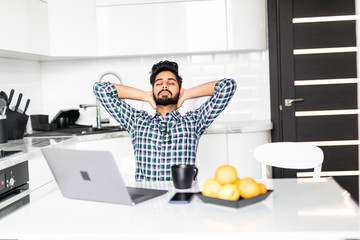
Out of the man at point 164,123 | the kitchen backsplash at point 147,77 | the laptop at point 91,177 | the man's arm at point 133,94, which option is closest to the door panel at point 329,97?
the kitchen backsplash at point 147,77

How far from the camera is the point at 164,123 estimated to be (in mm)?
2256

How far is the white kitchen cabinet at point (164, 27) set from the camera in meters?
3.65

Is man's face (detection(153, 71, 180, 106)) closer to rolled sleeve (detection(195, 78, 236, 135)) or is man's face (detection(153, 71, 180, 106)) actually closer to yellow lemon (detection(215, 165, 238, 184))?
rolled sleeve (detection(195, 78, 236, 135))

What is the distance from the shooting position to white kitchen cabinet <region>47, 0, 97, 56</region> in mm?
3502

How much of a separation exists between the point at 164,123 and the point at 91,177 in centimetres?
83

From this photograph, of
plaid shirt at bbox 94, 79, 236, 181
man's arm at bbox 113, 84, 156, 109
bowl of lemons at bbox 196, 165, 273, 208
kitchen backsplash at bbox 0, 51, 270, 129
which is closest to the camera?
bowl of lemons at bbox 196, 165, 273, 208

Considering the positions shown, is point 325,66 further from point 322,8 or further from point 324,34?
point 322,8

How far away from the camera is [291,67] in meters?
3.87

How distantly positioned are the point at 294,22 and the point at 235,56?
0.54 meters

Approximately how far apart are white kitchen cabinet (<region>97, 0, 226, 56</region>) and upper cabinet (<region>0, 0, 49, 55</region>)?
49 centimetres

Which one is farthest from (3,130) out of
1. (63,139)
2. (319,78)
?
(319,78)

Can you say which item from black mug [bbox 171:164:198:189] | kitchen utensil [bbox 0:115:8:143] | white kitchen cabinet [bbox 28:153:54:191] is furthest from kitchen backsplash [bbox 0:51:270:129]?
black mug [bbox 171:164:198:189]

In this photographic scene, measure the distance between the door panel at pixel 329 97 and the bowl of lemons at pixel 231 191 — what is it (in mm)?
2537

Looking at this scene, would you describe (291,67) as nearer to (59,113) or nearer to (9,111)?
(59,113)
